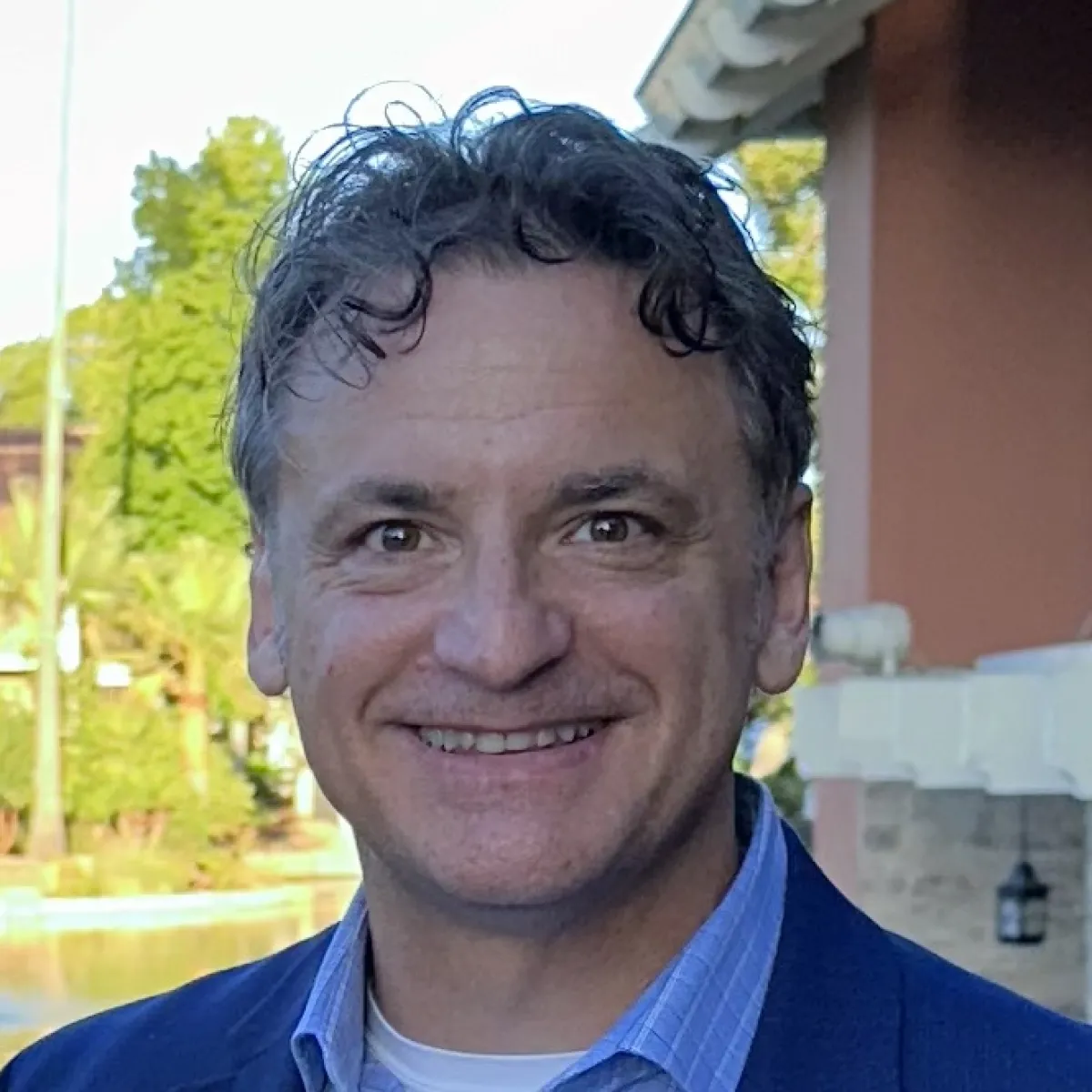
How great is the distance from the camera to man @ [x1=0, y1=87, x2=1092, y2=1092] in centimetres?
111

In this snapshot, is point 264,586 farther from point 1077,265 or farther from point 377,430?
point 1077,265

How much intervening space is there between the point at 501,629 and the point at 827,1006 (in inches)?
11.2

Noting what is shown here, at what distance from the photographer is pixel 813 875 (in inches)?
48.0

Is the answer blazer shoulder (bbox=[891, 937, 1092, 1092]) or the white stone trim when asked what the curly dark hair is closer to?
blazer shoulder (bbox=[891, 937, 1092, 1092])

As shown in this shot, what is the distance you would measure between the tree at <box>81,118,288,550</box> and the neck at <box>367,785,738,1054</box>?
20.2 feet

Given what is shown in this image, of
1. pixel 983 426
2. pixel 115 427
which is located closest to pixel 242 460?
pixel 983 426

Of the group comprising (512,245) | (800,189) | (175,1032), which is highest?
(800,189)

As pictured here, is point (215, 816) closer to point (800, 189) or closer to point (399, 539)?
point (800, 189)

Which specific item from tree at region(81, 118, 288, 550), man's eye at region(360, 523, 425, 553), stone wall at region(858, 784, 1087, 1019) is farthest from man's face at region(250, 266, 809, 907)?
tree at region(81, 118, 288, 550)

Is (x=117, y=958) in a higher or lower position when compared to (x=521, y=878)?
lower

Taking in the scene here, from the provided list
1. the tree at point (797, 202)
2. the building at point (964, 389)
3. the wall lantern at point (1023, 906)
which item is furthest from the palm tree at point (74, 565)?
the wall lantern at point (1023, 906)

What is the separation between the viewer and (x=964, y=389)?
4207 mm

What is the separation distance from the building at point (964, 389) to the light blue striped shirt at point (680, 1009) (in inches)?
113

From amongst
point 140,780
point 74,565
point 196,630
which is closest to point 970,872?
point 196,630
